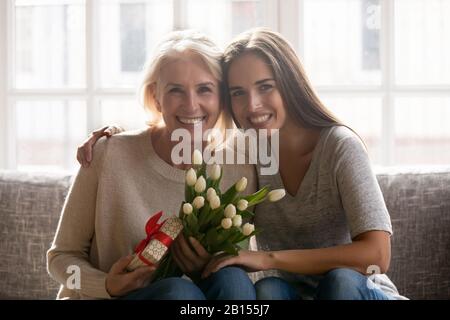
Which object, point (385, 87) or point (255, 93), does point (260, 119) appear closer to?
point (255, 93)

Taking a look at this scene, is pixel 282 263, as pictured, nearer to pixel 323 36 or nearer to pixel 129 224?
pixel 129 224

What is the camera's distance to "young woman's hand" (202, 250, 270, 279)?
1727 mm

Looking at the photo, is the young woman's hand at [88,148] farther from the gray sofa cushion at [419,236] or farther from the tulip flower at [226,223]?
the gray sofa cushion at [419,236]

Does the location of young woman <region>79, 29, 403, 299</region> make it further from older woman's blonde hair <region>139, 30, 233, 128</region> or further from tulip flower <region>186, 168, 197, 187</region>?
tulip flower <region>186, 168, 197, 187</region>

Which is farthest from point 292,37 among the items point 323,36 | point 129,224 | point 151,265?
point 151,265

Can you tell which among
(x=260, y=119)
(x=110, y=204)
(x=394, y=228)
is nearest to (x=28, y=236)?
(x=110, y=204)

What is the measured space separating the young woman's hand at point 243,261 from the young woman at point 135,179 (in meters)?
0.26

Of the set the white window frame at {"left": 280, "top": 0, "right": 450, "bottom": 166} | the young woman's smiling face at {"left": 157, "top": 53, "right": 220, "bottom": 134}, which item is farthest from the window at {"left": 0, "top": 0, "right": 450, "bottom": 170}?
the young woman's smiling face at {"left": 157, "top": 53, "right": 220, "bottom": 134}

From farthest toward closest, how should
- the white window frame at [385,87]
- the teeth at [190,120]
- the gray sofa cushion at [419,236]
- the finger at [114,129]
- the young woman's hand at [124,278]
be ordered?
the white window frame at [385,87] → the gray sofa cushion at [419,236] → the finger at [114,129] → the teeth at [190,120] → the young woman's hand at [124,278]

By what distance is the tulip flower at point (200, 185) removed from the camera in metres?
1.65

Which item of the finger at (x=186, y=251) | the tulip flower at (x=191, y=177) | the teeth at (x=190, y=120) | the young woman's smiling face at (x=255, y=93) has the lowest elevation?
the finger at (x=186, y=251)

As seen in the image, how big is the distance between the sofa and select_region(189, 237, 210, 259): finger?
747 mm

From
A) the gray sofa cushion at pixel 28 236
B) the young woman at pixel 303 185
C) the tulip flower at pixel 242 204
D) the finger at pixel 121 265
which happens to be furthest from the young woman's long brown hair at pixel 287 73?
the gray sofa cushion at pixel 28 236

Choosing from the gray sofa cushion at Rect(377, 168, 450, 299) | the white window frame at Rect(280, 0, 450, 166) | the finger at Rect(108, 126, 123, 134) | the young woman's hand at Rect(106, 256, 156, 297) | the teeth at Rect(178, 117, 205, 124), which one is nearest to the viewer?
the young woman's hand at Rect(106, 256, 156, 297)
